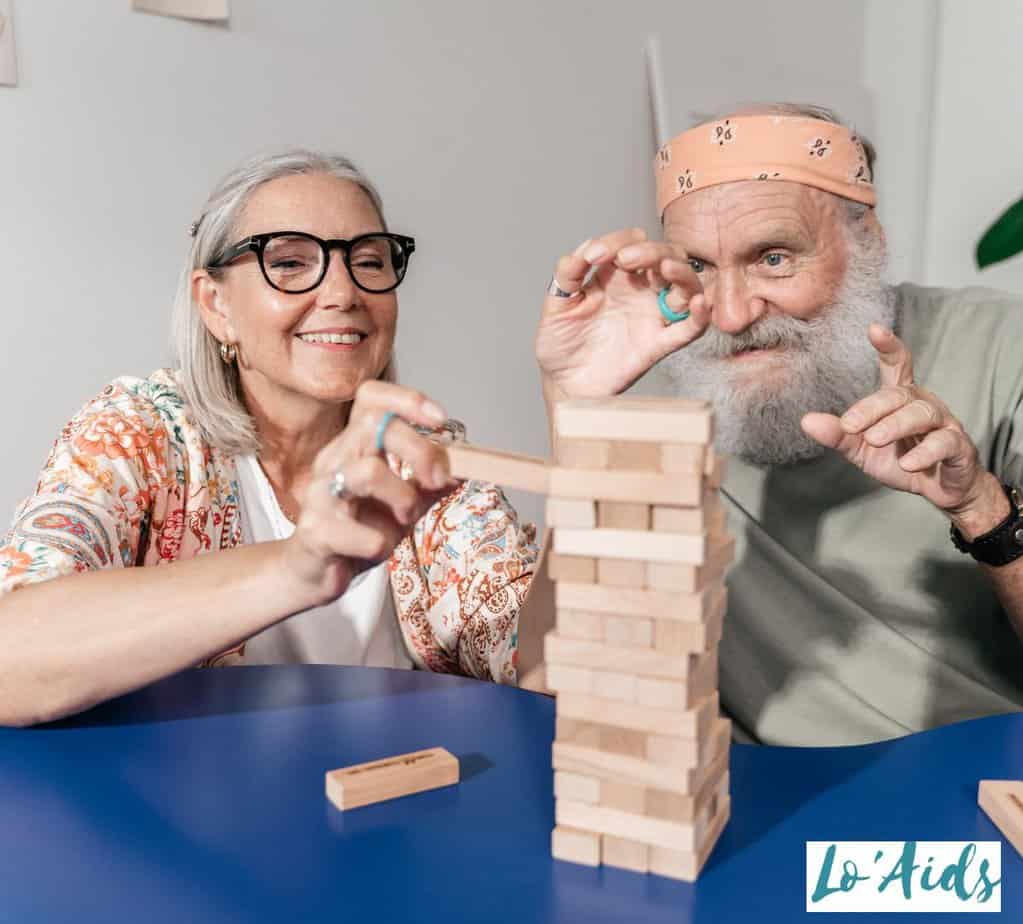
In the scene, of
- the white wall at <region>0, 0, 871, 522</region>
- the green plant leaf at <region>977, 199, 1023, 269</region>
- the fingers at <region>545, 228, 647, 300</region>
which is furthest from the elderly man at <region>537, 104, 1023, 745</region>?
the green plant leaf at <region>977, 199, 1023, 269</region>

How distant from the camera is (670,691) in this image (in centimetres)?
78

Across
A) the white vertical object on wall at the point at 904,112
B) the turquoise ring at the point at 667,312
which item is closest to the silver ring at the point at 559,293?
the turquoise ring at the point at 667,312

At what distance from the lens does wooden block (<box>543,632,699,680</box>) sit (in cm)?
78

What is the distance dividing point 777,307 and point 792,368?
0.11 meters

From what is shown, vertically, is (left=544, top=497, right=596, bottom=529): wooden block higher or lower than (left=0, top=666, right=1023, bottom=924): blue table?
higher

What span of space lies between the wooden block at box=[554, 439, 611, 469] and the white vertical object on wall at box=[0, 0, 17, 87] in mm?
1920

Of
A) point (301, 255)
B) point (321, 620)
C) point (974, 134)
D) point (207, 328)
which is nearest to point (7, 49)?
point (207, 328)

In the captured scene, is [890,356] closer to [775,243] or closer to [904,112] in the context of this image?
[775,243]

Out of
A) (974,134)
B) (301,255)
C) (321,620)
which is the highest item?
(974,134)

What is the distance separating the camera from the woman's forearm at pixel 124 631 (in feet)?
3.49

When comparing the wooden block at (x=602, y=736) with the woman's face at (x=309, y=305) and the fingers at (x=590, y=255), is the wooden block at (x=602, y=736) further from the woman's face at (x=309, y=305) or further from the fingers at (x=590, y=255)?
the woman's face at (x=309, y=305)

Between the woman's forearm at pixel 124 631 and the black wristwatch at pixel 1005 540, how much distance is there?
0.89 m

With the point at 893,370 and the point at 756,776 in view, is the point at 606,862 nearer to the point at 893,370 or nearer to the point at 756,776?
the point at 756,776

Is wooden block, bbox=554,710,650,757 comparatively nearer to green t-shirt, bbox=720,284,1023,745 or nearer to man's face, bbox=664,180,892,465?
green t-shirt, bbox=720,284,1023,745
